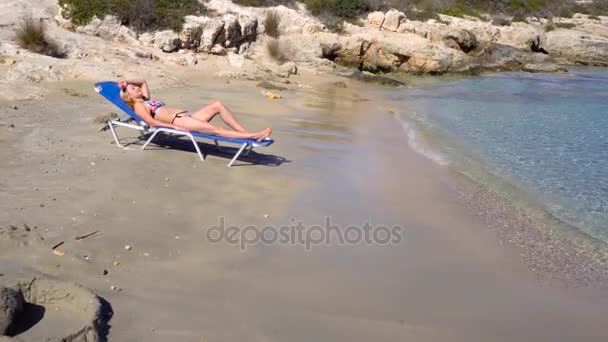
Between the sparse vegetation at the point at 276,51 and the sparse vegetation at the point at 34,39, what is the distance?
6861 mm

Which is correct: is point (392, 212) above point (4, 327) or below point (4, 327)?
below

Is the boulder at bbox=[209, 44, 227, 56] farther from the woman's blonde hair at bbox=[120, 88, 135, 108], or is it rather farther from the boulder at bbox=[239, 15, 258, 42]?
the woman's blonde hair at bbox=[120, 88, 135, 108]

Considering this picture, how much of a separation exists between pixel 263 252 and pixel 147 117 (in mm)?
3241

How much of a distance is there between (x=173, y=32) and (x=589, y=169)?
35.3ft

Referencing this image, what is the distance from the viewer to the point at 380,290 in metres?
4.00

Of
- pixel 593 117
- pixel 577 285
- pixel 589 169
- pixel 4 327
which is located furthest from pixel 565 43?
pixel 4 327

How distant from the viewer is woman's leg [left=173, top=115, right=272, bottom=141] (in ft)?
22.0

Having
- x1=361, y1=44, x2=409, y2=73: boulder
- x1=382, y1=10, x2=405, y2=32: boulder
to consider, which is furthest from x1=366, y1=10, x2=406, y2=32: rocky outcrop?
x1=361, y1=44, x2=409, y2=73: boulder

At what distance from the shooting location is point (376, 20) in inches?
918

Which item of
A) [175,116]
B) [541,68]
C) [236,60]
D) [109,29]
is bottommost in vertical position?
[541,68]

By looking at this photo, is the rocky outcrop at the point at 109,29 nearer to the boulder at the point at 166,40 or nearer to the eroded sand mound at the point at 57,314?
the boulder at the point at 166,40

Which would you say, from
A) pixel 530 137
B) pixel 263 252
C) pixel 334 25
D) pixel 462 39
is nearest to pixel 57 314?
pixel 263 252

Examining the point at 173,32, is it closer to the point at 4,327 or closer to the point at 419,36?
the point at 419,36

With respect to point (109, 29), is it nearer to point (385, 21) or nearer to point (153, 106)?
point (153, 106)
